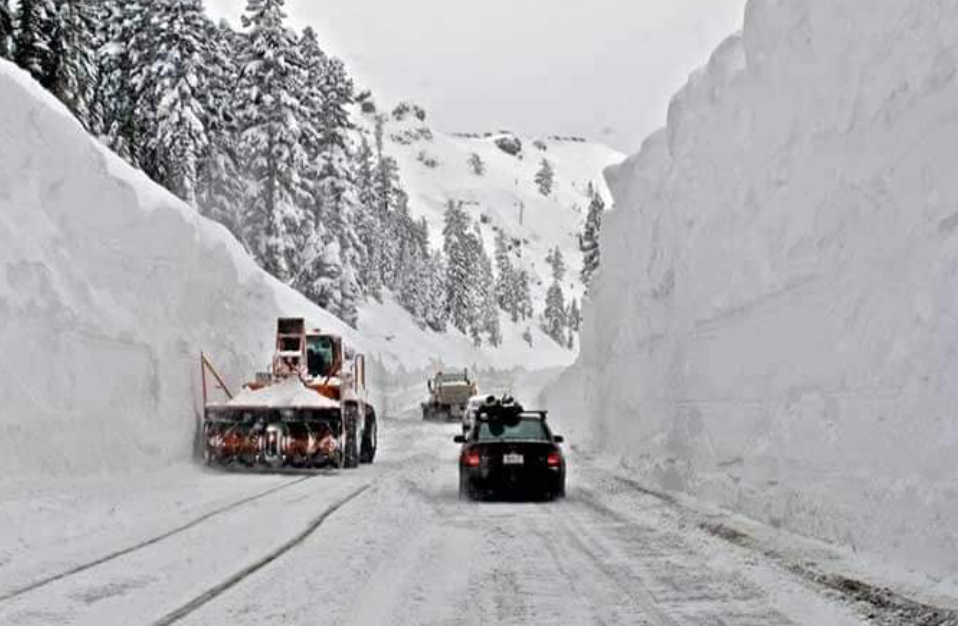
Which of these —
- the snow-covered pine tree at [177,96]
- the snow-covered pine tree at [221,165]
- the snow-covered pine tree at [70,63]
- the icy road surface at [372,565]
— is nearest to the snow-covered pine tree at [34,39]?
the snow-covered pine tree at [70,63]

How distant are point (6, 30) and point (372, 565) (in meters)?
32.8

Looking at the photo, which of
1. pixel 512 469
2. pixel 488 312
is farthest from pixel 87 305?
pixel 488 312

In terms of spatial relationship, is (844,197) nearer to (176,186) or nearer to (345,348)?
(345,348)

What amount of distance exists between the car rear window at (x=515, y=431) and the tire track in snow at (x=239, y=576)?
11.2ft

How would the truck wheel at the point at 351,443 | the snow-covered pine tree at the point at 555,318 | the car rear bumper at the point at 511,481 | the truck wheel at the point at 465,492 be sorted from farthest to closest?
the snow-covered pine tree at the point at 555,318 → the truck wheel at the point at 351,443 → the truck wheel at the point at 465,492 → the car rear bumper at the point at 511,481

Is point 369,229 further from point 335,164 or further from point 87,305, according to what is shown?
point 87,305

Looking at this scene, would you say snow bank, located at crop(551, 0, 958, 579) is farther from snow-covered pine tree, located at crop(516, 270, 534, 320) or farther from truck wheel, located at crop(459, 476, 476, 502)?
snow-covered pine tree, located at crop(516, 270, 534, 320)

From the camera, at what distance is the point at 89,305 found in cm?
1839

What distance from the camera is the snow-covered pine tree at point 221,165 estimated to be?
4947 centimetres

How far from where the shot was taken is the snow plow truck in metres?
47.8

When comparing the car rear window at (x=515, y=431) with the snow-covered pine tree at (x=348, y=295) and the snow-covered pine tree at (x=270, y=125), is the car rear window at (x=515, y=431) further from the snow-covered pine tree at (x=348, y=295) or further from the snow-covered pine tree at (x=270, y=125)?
the snow-covered pine tree at (x=348, y=295)

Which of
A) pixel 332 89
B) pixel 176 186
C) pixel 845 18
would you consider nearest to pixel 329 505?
pixel 845 18

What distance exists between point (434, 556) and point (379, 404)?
49689 millimetres

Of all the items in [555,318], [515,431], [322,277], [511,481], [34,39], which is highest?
[555,318]
